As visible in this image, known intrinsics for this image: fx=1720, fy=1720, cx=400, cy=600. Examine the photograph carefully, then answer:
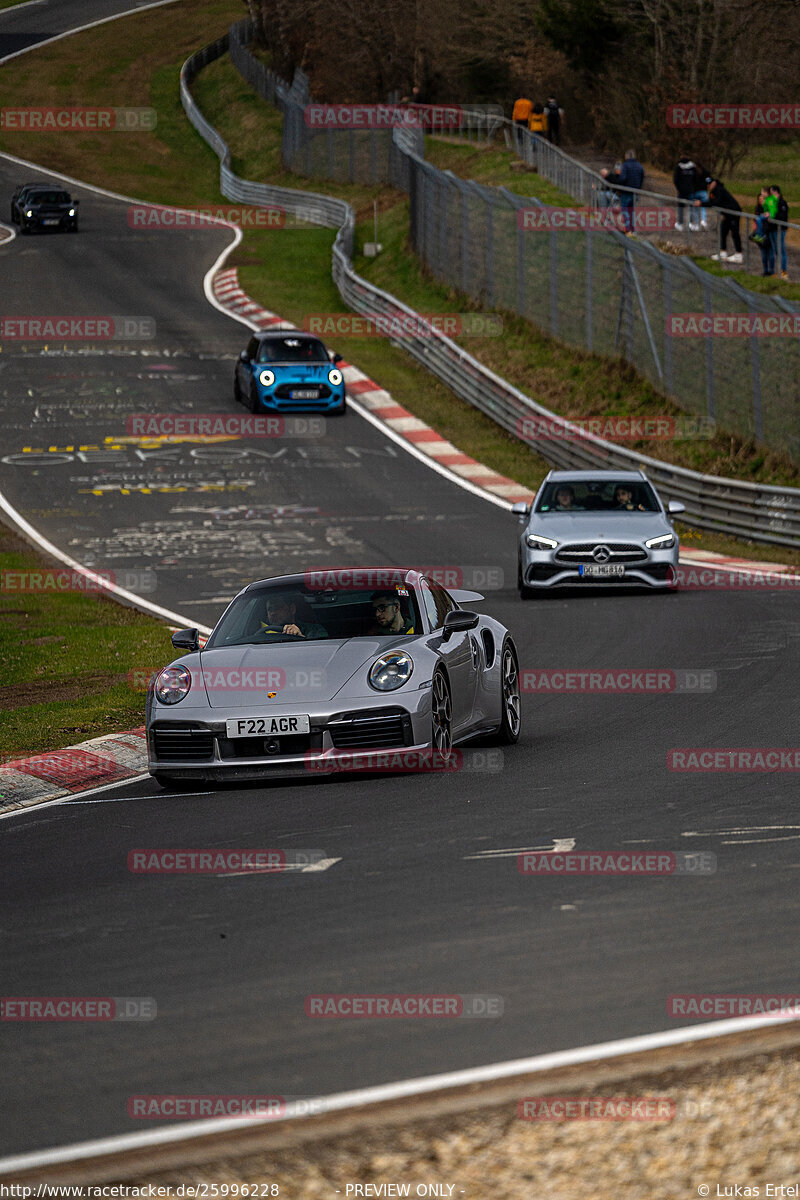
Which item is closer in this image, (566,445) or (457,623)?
(457,623)

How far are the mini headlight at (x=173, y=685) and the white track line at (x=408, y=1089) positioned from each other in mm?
5476

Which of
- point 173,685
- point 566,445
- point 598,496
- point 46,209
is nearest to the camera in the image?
point 173,685

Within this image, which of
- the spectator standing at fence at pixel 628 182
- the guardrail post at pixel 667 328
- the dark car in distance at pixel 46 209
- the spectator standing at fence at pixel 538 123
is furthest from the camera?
the dark car in distance at pixel 46 209

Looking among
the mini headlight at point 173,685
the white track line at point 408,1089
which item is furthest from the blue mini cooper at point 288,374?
the white track line at point 408,1089

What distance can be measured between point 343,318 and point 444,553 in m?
22.3

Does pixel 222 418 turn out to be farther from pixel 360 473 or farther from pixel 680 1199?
pixel 680 1199

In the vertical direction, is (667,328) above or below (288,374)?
above

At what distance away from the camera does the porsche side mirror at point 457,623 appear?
10727 millimetres

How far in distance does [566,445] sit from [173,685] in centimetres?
2209

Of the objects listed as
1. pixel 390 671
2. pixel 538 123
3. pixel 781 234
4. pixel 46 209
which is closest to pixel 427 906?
pixel 390 671

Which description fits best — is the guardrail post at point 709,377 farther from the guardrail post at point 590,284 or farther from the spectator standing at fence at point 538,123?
the spectator standing at fence at point 538,123

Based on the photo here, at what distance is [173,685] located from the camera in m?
10.3

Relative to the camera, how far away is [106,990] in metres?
5.86

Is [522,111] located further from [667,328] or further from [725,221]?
[667,328]
